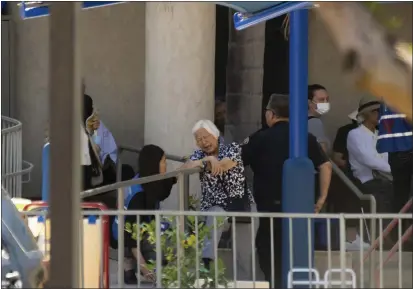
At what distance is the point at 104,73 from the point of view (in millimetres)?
10586

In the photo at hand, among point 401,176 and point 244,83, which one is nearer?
point 401,176

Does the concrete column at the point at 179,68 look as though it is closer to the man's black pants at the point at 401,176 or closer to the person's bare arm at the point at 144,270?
the man's black pants at the point at 401,176

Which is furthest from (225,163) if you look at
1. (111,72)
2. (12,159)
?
(111,72)

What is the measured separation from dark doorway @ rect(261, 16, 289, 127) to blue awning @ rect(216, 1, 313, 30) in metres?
3.40

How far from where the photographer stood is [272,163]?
288 inches

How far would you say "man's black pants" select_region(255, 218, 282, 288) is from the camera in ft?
23.0

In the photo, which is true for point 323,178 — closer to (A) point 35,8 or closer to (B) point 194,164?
(B) point 194,164

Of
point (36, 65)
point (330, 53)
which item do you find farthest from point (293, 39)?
point (36, 65)

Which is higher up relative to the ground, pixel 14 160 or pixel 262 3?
pixel 262 3

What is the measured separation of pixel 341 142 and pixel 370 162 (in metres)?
0.69

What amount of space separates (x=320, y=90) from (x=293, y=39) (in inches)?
78.3

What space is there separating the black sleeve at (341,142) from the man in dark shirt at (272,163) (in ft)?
6.00

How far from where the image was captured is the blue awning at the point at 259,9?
5973mm

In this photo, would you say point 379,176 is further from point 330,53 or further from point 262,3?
point 262,3
